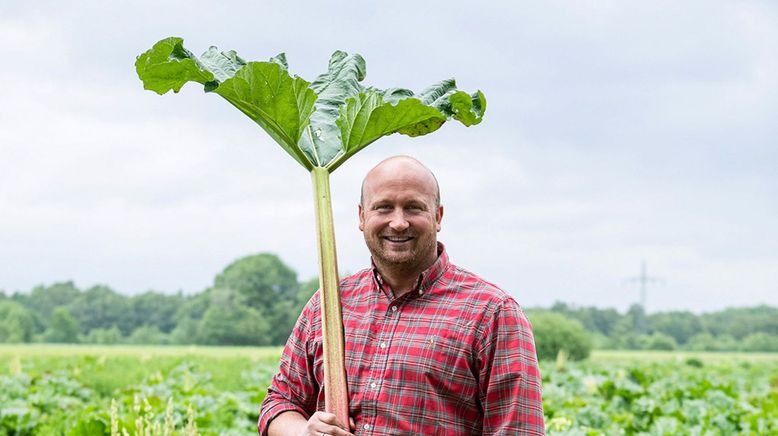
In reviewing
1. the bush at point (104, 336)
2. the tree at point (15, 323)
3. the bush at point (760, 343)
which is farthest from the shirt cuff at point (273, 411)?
the bush at point (760, 343)

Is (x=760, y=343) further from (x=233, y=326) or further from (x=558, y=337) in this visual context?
(x=558, y=337)

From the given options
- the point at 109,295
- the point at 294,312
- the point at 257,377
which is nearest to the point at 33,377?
the point at 257,377

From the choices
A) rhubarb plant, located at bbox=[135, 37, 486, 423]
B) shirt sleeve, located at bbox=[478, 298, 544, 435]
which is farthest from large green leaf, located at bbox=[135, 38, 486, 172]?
shirt sleeve, located at bbox=[478, 298, 544, 435]

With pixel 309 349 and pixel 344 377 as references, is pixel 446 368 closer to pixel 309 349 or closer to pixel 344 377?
pixel 344 377

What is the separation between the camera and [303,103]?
115 inches

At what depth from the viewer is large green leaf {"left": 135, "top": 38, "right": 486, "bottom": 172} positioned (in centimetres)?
287

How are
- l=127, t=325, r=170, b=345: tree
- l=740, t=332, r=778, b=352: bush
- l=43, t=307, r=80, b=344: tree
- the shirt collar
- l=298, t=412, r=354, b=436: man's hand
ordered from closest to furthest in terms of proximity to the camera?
1. l=298, t=412, r=354, b=436: man's hand
2. the shirt collar
3. l=127, t=325, r=170, b=345: tree
4. l=43, t=307, r=80, b=344: tree
5. l=740, t=332, r=778, b=352: bush

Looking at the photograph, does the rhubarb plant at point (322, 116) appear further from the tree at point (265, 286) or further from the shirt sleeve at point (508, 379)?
the tree at point (265, 286)

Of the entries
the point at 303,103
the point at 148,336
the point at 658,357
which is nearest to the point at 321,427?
the point at 303,103

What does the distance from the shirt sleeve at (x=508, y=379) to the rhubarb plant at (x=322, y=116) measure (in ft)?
1.60

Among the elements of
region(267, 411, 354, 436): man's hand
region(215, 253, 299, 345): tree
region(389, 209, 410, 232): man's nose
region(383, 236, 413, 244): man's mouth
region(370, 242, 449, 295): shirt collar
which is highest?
region(215, 253, 299, 345): tree

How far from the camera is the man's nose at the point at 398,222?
2.83 metres

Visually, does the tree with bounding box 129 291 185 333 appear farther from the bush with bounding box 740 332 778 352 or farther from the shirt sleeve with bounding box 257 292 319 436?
the shirt sleeve with bounding box 257 292 319 436

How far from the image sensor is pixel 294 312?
241 feet
